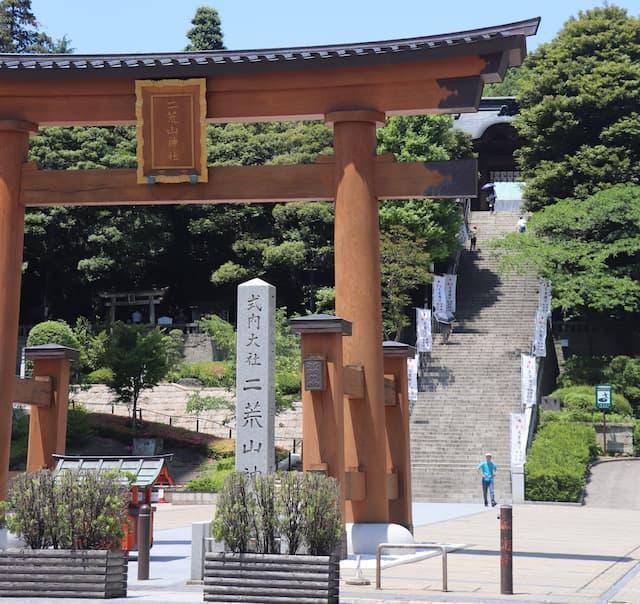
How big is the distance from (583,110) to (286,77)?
114ft

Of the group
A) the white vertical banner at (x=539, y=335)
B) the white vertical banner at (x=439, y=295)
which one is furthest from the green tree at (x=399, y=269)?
the white vertical banner at (x=539, y=335)

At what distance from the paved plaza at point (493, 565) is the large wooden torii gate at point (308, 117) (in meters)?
2.88

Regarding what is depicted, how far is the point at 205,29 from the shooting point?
7325cm

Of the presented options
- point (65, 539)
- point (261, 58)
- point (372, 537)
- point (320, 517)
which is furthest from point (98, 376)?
point (320, 517)

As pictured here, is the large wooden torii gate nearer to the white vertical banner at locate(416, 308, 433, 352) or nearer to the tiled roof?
the tiled roof

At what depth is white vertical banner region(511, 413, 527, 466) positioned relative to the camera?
34.4 m

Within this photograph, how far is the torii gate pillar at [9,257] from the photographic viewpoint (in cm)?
2028

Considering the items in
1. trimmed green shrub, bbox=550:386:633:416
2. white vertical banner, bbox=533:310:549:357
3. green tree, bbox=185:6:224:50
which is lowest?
trimmed green shrub, bbox=550:386:633:416

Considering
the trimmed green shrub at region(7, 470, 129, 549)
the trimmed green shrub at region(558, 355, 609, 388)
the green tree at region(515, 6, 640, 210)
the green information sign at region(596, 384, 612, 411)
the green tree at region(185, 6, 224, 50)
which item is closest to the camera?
the trimmed green shrub at region(7, 470, 129, 549)

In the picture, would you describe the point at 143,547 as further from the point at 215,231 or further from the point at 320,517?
the point at 215,231

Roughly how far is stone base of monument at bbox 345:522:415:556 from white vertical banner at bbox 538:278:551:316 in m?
26.9

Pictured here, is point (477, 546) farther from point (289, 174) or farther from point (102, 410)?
point (102, 410)

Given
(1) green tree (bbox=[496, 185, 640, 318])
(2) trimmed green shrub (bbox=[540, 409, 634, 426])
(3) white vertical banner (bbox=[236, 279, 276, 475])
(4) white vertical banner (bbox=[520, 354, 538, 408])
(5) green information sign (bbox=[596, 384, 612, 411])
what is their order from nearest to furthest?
(3) white vertical banner (bbox=[236, 279, 276, 475])
(4) white vertical banner (bbox=[520, 354, 538, 408])
(5) green information sign (bbox=[596, 384, 612, 411])
(2) trimmed green shrub (bbox=[540, 409, 634, 426])
(1) green tree (bbox=[496, 185, 640, 318])

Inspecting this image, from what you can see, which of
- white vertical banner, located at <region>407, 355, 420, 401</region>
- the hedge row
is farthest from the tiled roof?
white vertical banner, located at <region>407, 355, 420, 401</region>
